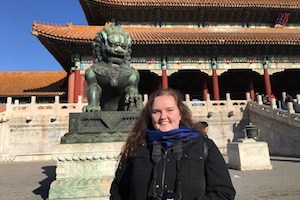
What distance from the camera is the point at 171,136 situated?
1430mm

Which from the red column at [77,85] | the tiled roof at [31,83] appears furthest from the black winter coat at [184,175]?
the tiled roof at [31,83]

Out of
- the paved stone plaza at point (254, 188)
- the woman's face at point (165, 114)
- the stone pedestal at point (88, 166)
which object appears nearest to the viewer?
the woman's face at point (165, 114)

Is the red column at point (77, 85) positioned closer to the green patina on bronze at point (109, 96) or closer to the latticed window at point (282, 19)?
the green patina on bronze at point (109, 96)

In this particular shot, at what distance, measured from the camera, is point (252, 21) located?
1952 centimetres

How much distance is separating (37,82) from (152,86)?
8.83 m

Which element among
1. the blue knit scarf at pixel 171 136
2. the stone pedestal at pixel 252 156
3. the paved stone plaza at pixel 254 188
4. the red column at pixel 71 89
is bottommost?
the paved stone plaza at pixel 254 188

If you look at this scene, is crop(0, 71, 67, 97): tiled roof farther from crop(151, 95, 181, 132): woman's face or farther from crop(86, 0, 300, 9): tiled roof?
crop(151, 95, 181, 132): woman's face

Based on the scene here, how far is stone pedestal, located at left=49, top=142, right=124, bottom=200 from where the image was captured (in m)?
3.18

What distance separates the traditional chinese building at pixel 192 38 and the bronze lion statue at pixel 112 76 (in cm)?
1055

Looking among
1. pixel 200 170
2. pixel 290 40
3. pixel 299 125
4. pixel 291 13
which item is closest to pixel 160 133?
pixel 200 170

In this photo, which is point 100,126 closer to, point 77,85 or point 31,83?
point 77,85

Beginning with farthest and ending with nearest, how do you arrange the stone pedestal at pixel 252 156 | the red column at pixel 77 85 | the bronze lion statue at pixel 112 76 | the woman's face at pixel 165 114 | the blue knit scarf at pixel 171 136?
the red column at pixel 77 85 < the stone pedestal at pixel 252 156 < the bronze lion statue at pixel 112 76 < the woman's face at pixel 165 114 < the blue knit scarf at pixel 171 136

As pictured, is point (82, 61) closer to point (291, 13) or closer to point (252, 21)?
point (252, 21)

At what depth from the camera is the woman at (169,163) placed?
4.36 feet
